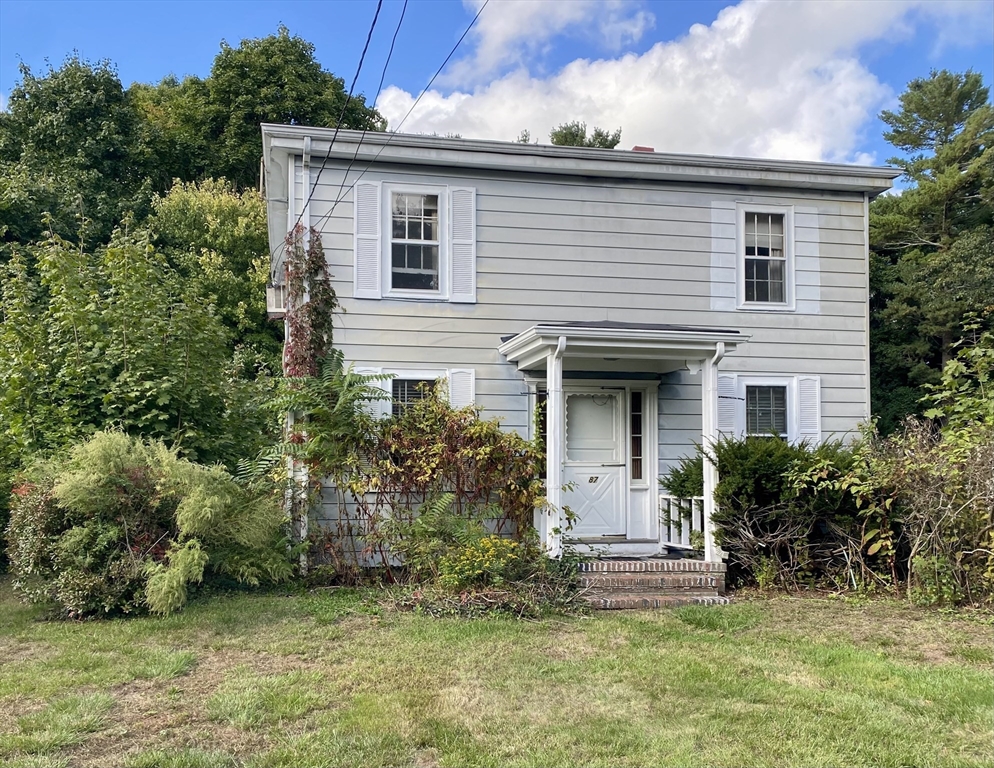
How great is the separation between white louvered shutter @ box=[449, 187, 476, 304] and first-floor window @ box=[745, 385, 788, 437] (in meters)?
3.95

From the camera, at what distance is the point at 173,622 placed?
6.29 meters

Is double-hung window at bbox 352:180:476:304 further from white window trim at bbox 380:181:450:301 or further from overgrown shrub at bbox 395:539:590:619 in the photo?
overgrown shrub at bbox 395:539:590:619

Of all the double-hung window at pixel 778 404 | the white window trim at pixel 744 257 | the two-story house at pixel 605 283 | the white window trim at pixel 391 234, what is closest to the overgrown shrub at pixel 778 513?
the two-story house at pixel 605 283

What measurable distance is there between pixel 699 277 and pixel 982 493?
4189 mm

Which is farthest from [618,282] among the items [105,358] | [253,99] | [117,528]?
[253,99]

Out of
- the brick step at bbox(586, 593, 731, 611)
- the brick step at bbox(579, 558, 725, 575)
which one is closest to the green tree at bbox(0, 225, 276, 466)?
the brick step at bbox(579, 558, 725, 575)

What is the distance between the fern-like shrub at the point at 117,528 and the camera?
6.45 metres

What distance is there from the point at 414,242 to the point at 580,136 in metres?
20.5

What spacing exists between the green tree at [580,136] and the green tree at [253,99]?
27.7ft

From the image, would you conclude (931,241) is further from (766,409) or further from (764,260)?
(766,409)

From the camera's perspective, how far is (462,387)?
8.88 m

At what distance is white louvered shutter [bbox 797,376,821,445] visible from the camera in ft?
31.3

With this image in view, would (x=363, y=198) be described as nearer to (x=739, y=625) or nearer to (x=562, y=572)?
(x=562, y=572)

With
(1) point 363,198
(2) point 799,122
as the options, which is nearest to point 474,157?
(1) point 363,198
